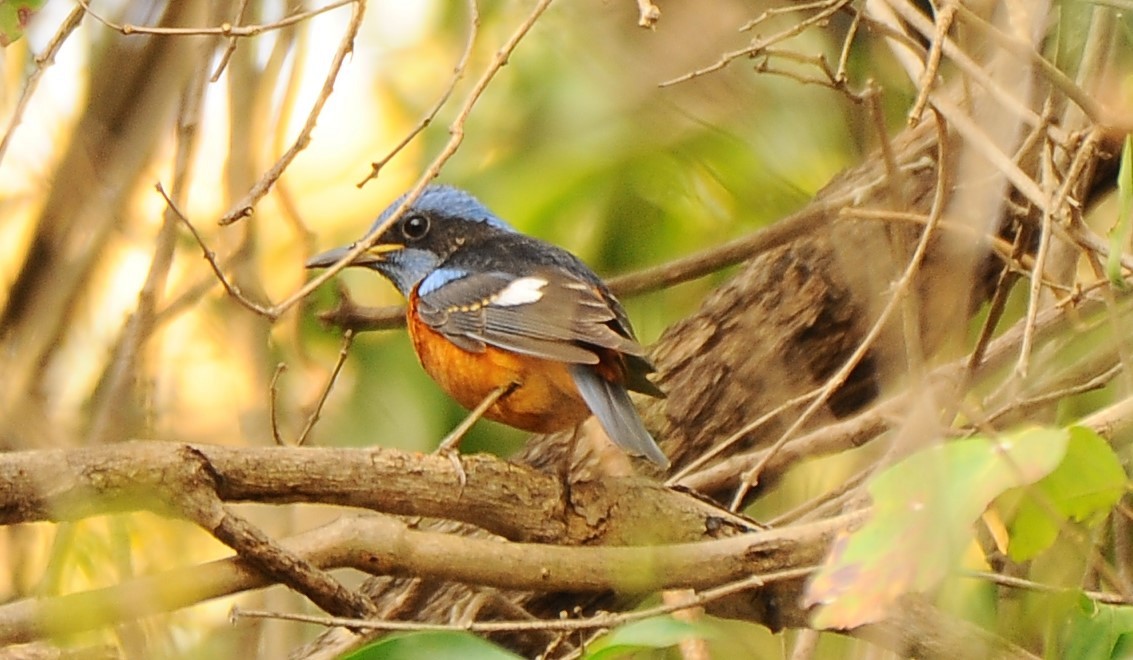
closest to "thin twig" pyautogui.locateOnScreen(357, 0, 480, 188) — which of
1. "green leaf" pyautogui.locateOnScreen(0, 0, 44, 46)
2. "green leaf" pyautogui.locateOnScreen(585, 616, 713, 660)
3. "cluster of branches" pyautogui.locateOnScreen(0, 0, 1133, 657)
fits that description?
"cluster of branches" pyautogui.locateOnScreen(0, 0, 1133, 657)

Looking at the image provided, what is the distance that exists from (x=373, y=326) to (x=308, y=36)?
1.18m

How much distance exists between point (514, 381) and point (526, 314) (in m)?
0.18

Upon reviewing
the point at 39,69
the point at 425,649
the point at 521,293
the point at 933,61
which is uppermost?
the point at 39,69

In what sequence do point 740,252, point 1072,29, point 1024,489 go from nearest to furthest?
point 1024,489 → point 1072,29 → point 740,252

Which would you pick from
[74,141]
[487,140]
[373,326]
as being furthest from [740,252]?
[74,141]

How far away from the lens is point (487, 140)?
3.92 meters

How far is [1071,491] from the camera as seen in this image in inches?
72.0

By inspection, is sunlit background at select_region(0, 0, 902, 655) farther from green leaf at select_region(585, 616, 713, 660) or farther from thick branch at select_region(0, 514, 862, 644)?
green leaf at select_region(585, 616, 713, 660)

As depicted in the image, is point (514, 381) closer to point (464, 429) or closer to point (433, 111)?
point (464, 429)

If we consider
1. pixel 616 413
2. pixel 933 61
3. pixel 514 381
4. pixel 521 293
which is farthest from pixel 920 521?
pixel 521 293

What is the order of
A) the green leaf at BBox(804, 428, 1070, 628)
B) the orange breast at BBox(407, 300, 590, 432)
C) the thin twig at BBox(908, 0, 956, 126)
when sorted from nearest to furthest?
the green leaf at BBox(804, 428, 1070, 628) → the thin twig at BBox(908, 0, 956, 126) → the orange breast at BBox(407, 300, 590, 432)

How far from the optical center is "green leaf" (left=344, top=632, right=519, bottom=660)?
6.84 ft

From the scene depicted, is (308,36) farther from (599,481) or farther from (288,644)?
(288,644)

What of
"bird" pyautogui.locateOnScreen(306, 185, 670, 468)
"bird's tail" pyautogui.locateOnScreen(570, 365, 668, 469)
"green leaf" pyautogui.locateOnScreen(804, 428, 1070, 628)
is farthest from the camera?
"bird" pyautogui.locateOnScreen(306, 185, 670, 468)
